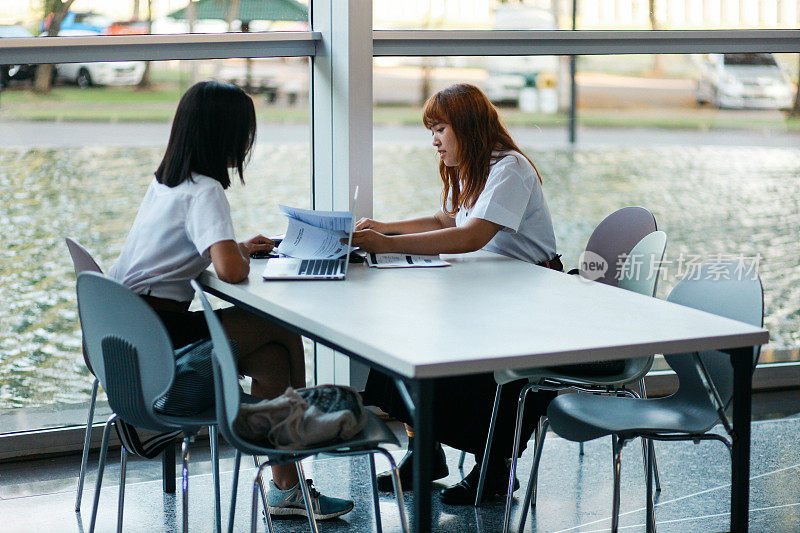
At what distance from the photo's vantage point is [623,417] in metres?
2.37

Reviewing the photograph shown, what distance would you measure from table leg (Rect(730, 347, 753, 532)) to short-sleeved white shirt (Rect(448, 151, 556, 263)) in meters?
0.99

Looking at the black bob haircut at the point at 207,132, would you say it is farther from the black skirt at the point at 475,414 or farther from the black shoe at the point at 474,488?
the black shoe at the point at 474,488

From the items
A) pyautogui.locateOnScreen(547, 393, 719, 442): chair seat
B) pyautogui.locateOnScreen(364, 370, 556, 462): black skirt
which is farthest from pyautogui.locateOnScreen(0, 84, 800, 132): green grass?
pyautogui.locateOnScreen(547, 393, 719, 442): chair seat

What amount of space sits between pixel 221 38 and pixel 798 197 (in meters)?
2.58

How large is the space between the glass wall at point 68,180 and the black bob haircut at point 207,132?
84 cm

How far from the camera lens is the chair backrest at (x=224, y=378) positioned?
192cm

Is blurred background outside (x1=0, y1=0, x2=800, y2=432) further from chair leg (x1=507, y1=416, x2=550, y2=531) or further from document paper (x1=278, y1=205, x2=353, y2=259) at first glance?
chair leg (x1=507, y1=416, x2=550, y2=531)

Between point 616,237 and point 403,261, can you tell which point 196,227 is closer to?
point 403,261

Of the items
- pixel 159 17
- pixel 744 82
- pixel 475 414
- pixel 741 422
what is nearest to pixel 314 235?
pixel 475 414

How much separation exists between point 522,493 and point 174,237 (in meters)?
Answer: 1.36

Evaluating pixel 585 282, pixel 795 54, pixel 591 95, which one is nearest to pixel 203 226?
pixel 585 282

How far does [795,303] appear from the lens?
14.2 feet

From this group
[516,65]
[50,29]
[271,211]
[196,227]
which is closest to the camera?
[196,227]

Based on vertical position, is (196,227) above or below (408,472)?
above
